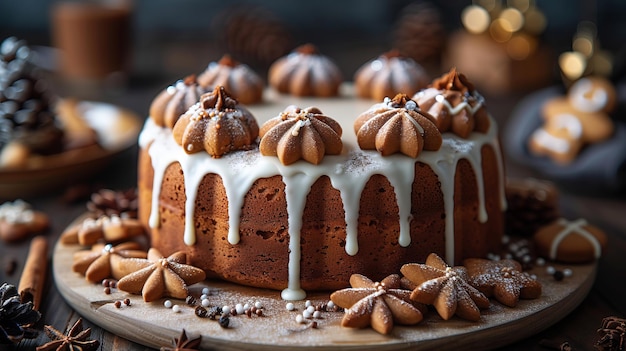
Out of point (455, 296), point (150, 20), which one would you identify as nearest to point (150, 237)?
point (455, 296)

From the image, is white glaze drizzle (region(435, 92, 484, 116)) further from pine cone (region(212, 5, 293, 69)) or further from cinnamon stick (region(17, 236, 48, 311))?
pine cone (region(212, 5, 293, 69))

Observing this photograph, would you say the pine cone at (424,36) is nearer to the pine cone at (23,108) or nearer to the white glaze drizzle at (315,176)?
the pine cone at (23,108)

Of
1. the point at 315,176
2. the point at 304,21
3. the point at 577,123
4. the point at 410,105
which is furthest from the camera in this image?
the point at 304,21

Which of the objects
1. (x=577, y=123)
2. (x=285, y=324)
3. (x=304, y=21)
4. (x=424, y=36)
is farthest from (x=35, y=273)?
(x=304, y=21)

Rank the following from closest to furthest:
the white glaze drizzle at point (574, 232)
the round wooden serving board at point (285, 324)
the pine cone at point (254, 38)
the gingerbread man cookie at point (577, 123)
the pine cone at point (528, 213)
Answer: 1. the round wooden serving board at point (285, 324)
2. the white glaze drizzle at point (574, 232)
3. the pine cone at point (528, 213)
4. the gingerbread man cookie at point (577, 123)
5. the pine cone at point (254, 38)

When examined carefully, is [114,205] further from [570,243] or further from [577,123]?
[577,123]

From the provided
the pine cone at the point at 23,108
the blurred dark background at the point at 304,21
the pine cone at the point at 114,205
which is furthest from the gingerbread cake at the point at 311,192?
the blurred dark background at the point at 304,21
